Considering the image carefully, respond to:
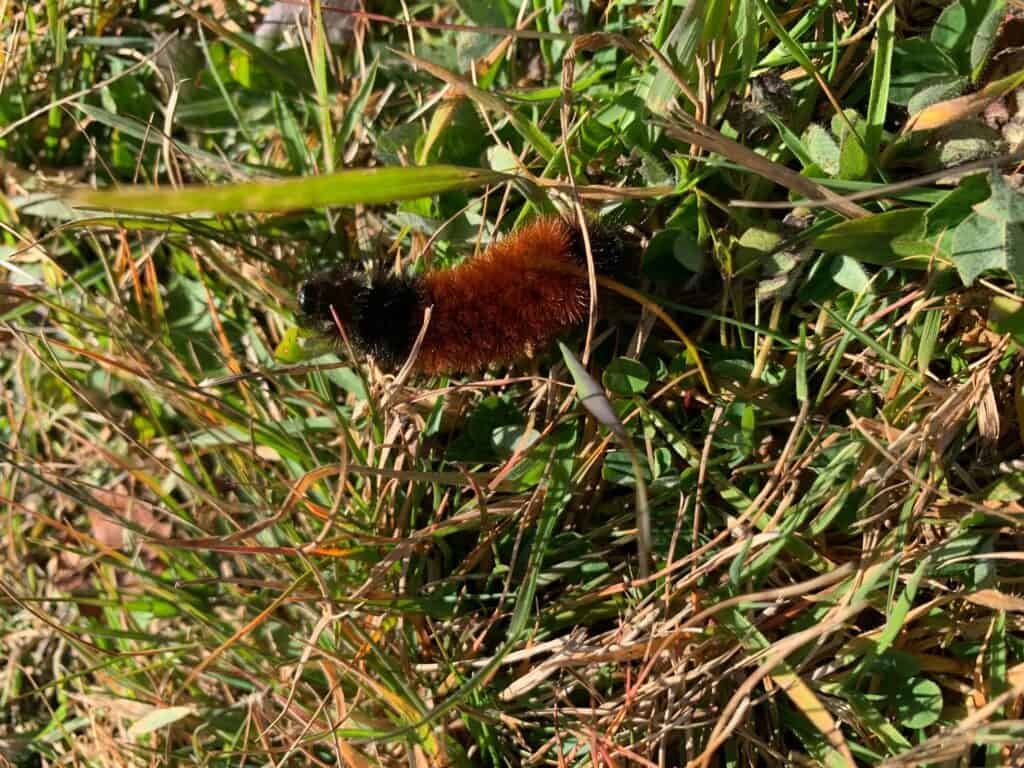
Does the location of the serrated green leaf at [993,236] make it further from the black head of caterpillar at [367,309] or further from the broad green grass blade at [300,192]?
the black head of caterpillar at [367,309]

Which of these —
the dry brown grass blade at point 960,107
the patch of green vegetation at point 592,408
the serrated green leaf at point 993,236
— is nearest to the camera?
the serrated green leaf at point 993,236

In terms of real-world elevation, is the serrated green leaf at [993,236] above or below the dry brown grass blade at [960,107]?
below

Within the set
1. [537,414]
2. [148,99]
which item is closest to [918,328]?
[537,414]

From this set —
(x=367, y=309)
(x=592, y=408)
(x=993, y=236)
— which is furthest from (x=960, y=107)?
(x=367, y=309)

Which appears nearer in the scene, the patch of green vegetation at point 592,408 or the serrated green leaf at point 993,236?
the serrated green leaf at point 993,236

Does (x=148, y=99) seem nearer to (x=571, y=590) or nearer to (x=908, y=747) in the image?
(x=571, y=590)

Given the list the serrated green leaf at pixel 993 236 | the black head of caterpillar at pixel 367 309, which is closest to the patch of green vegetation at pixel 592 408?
the serrated green leaf at pixel 993 236

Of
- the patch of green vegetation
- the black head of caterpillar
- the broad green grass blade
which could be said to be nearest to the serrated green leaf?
the patch of green vegetation

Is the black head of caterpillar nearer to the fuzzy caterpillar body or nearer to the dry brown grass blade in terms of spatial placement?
the fuzzy caterpillar body
